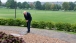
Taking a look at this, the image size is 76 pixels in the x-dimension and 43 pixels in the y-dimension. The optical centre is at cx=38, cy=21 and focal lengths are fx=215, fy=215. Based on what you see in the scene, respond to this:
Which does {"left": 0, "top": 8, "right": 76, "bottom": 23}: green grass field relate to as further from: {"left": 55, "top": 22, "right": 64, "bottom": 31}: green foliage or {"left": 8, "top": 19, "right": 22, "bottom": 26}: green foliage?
{"left": 55, "top": 22, "right": 64, "bottom": 31}: green foliage

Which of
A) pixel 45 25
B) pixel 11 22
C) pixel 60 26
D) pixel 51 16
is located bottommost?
pixel 51 16

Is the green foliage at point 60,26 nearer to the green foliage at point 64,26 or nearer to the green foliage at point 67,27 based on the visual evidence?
the green foliage at point 64,26

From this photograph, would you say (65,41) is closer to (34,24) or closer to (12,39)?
(12,39)

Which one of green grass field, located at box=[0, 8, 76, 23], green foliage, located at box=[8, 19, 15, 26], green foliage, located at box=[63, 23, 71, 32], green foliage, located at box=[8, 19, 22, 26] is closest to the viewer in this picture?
green foliage, located at box=[63, 23, 71, 32]

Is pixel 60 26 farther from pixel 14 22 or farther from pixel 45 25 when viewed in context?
pixel 14 22

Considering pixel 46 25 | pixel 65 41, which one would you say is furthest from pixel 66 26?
pixel 65 41

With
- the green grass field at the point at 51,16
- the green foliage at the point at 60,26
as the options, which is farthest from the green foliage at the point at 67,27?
the green grass field at the point at 51,16

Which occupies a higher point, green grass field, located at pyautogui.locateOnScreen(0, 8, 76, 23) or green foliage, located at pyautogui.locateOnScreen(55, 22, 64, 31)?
green foliage, located at pyautogui.locateOnScreen(55, 22, 64, 31)

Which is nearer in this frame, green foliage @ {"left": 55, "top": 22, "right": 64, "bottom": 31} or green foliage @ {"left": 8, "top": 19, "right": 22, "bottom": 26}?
green foliage @ {"left": 55, "top": 22, "right": 64, "bottom": 31}

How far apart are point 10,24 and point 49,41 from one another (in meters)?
8.81

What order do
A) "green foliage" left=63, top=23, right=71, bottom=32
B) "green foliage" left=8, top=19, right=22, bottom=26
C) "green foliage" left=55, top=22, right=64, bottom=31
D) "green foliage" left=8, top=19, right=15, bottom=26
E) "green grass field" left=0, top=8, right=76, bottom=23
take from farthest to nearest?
"green grass field" left=0, top=8, right=76, bottom=23 → "green foliage" left=8, top=19, right=15, bottom=26 → "green foliage" left=8, top=19, right=22, bottom=26 → "green foliage" left=55, top=22, right=64, bottom=31 → "green foliage" left=63, top=23, right=71, bottom=32

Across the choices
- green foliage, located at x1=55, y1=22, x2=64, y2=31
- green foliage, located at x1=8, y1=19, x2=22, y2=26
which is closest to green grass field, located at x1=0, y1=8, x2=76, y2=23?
green foliage, located at x1=8, y1=19, x2=22, y2=26

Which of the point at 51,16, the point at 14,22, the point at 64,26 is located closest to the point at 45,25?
the point at 64,26

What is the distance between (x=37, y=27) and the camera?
17.3m
